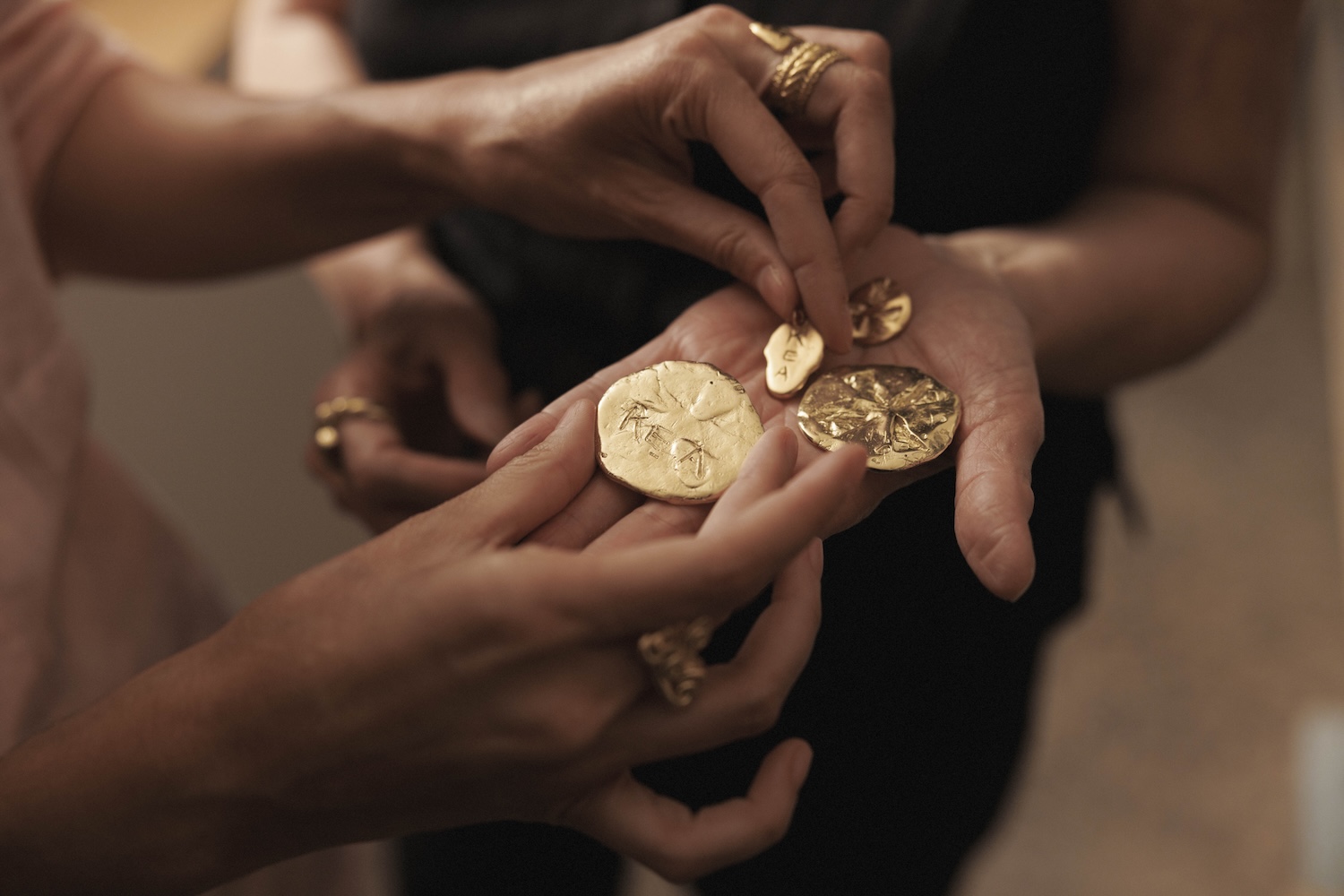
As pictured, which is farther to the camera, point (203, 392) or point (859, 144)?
point (203, 392)

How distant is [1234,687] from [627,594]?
174 centimetres

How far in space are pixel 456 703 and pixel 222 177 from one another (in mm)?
681

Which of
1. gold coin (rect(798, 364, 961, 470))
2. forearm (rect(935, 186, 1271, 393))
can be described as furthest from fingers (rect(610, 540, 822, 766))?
forearm (rect(935, 186, 1271, 393))

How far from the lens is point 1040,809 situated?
5.50 feet

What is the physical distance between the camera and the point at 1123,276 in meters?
0.83

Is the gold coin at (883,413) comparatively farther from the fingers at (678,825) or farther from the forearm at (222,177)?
the forearm at (222,177)

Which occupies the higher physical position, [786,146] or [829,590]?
[786,146]

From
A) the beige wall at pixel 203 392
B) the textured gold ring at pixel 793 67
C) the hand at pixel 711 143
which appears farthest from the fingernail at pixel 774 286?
the beige wall at pixel 203 392

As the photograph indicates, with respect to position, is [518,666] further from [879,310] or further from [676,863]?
[879,310]

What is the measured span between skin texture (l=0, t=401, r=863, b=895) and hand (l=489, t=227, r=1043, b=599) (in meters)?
0.07

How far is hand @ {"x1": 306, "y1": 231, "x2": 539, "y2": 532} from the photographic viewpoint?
2.79 ft

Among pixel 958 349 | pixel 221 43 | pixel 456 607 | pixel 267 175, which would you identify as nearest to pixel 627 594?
pixel 456 607

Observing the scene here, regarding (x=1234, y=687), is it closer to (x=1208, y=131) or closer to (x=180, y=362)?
(x=1208, y=131)

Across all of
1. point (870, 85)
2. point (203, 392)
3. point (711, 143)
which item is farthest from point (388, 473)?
point (203, 392)
